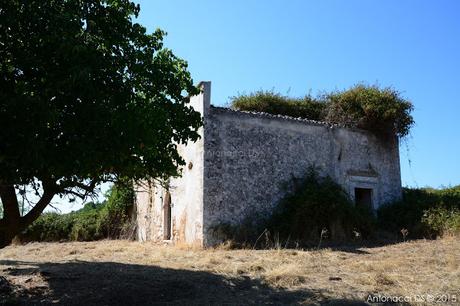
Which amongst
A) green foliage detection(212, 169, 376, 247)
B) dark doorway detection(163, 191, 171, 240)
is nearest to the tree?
green foliage detection(212, 169, 376, 247)

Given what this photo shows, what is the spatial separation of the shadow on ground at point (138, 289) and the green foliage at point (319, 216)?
5400mm

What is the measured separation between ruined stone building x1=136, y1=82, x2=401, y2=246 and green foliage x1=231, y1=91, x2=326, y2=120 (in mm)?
2816

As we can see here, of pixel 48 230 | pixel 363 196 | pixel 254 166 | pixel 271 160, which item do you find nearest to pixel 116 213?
pixel 48 230

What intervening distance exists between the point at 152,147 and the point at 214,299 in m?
2.76

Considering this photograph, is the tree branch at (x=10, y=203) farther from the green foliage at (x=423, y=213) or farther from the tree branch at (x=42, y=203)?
the green foliage at (x=423, y=213)

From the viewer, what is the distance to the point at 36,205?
7.89m

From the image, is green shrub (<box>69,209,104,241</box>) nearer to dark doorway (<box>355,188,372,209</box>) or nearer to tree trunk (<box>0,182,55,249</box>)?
dark doorway (<box>355,188,372,209</box>)

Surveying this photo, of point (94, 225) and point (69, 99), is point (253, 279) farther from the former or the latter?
point (94, 225)

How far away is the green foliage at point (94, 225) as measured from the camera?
71.5ft

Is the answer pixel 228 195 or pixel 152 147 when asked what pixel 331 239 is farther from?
pixel 152 147

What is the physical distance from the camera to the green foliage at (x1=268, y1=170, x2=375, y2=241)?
14.2m

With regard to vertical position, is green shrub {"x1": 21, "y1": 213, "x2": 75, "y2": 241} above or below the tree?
below

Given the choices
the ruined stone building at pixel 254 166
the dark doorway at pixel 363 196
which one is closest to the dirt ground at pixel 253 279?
the ruined stone building at pixel 254 166

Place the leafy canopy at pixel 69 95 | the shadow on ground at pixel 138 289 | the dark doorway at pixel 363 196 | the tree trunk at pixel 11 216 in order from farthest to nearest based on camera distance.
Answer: the dark doorway at pixel 363 196
the tree trunk at pixel 11 216
the shadow on ground at pixel 138 289
the leafy canopy at pixel 69 95
